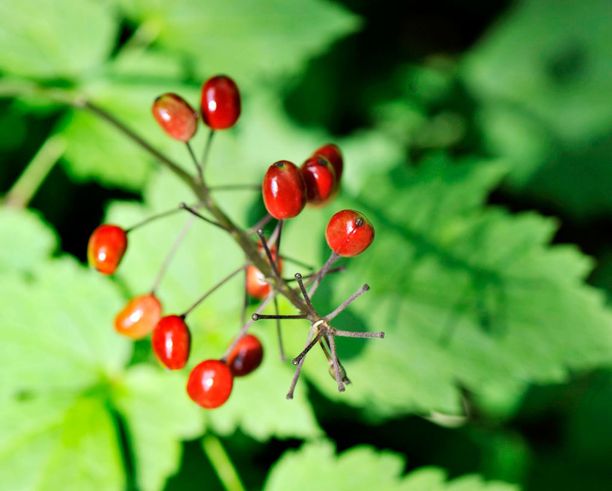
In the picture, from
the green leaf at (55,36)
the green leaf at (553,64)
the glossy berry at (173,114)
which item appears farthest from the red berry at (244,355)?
the green leaf at (553,64)

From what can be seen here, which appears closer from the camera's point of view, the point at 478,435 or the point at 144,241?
the point at 144,241

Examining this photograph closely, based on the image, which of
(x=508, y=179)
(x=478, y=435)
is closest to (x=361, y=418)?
(x=478, y=435)

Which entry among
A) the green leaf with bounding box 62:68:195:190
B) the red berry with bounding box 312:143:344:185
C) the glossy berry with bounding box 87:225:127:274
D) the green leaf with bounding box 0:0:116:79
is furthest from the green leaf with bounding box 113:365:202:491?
the green leaf with bounding box 0:0:116:79

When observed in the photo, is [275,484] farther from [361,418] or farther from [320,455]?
[361,418]

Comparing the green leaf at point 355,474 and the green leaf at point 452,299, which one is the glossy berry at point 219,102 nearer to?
the green leaf at point 452,299

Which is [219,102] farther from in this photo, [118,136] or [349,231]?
[118,136]

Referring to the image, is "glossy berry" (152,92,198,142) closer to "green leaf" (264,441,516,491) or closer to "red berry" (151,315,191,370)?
"red berry" (151,315,191,370)
